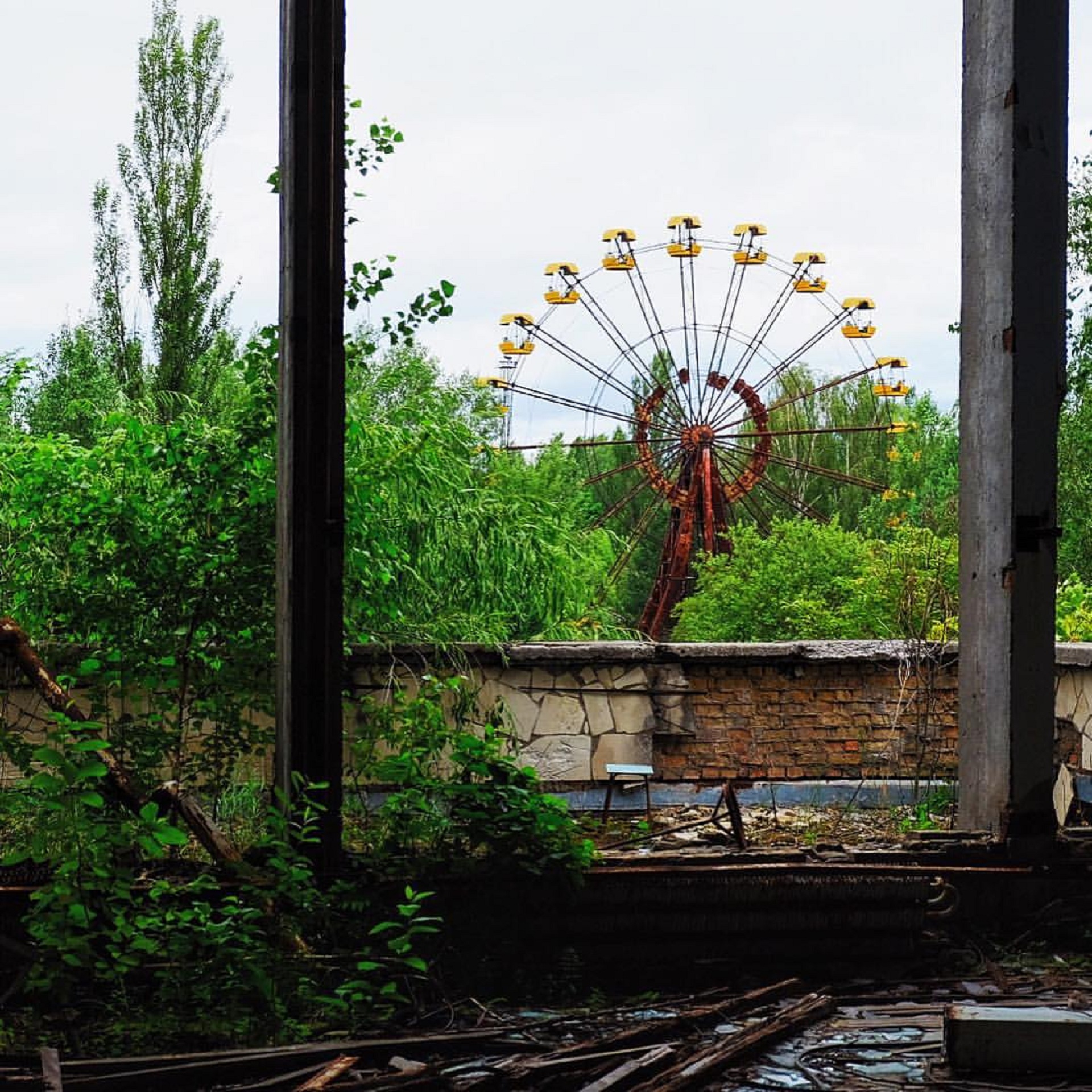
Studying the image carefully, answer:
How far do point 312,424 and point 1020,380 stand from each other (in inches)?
61.7

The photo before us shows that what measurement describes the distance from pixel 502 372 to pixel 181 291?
5.59m

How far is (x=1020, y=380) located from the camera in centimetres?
316

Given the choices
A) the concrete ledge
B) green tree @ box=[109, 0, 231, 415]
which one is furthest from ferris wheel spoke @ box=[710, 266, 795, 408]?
the concrete ledge

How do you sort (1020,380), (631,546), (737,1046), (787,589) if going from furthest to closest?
1. (631,546)
2. (787,589)
3. (1020,380)
4. (737,1046)

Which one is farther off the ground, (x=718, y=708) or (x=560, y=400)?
(x=560, y=400)

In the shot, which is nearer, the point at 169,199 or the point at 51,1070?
the point at 51,1070

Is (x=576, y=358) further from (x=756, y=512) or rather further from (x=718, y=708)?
(x=718, y=708)

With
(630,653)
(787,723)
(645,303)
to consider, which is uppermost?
(645,303)

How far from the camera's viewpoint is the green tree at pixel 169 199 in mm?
14547

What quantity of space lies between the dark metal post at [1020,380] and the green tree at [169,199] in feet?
39.5

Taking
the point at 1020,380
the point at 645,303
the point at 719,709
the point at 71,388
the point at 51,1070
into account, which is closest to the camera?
the point at 51,1070

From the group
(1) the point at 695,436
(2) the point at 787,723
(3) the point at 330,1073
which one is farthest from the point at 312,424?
(1) the point at 695,436

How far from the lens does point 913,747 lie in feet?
17.6

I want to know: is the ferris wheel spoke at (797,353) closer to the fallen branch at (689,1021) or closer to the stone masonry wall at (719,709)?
the stone masonry wall at (719,709)
